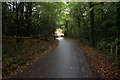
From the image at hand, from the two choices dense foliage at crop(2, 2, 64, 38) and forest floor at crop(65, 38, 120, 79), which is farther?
dense foliage at crop(2, 2, 64, 38)

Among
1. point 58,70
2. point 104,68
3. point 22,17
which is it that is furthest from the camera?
point 22,17

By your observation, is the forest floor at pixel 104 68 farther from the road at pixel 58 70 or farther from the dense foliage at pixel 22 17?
the dense foliage at pixel 22 17

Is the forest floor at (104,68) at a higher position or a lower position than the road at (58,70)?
higher

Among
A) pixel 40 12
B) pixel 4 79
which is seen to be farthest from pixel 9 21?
pixel 4 79

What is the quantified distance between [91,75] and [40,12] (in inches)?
423

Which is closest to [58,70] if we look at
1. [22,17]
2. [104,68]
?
[104,68]

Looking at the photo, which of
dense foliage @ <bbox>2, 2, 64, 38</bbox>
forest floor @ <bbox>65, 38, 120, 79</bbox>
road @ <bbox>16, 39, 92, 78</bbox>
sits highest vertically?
dense foliage @ <bbox>2, 2, 64, 38</bbox>

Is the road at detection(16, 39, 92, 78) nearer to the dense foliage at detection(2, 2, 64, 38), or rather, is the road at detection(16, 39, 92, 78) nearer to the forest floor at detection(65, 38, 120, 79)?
the forest floor at detection(65, 38, 120, 79)

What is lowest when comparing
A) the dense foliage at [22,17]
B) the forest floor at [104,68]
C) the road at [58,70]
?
the road at [58,70]

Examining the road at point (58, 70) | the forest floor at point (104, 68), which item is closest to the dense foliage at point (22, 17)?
the road at point (58, 70)

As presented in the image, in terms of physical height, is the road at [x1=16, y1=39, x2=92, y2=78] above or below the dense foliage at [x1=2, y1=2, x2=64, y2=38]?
below

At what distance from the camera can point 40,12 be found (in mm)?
13258

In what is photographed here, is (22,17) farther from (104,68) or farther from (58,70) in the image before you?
(104,68)

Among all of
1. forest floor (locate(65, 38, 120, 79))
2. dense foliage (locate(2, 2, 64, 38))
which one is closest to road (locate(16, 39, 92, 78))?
forest floor (locate(65, 38, 120, 79))
